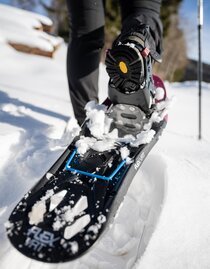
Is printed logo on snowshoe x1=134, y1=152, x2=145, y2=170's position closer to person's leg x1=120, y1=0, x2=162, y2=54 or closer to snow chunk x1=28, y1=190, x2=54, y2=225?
snow chunk x1=28, y1=190, x2=54, y2=225

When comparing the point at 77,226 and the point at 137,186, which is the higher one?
the point at 77,226

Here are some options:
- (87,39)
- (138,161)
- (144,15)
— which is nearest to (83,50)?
(87,39)

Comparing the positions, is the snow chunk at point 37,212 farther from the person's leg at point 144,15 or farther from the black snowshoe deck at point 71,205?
the person's leg at point 144,15

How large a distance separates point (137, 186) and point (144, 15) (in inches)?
29.6

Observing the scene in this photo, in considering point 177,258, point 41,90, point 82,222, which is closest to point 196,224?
point 177,258

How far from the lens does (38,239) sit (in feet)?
2.16

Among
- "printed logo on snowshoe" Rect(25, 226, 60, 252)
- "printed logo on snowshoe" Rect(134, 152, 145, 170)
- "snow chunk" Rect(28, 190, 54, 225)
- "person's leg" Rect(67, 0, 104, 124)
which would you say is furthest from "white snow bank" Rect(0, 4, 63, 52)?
"printed logo on snowshoe" Rect(25, 226, 60, 252)

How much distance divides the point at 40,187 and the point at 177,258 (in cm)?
45

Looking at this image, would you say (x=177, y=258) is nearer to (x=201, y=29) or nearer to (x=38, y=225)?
(x=38, y=225)

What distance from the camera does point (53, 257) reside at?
0.61m

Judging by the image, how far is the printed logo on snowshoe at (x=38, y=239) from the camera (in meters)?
0.64

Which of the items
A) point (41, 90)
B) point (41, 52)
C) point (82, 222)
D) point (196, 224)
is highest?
point (82, 222)

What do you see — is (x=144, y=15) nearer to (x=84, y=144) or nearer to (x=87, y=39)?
(x=87, y=39)

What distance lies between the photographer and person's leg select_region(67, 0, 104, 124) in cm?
131
